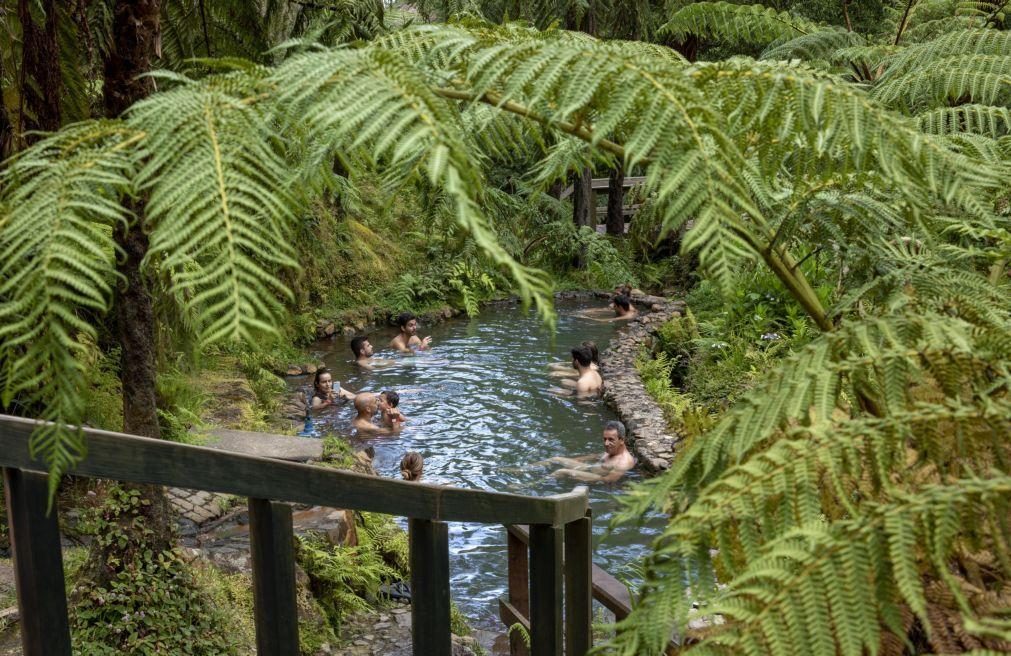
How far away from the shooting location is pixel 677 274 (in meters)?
18.8

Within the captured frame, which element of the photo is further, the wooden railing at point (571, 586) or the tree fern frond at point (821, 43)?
the tree fern frond at point (821, 43)

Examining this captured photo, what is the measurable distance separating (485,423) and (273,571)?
350 inches

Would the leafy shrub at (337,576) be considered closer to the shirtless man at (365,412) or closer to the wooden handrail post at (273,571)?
the wooden handrail post at (273,571)

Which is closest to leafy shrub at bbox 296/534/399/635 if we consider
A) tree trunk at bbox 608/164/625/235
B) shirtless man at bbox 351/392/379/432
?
shirtless man at bbox 351/392/379/432

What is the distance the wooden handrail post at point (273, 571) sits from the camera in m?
1.68

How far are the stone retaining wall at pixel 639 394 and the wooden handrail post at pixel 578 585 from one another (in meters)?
5.96

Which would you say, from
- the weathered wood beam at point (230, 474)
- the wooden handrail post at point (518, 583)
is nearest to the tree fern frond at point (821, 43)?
the wooden handrail post at point (518, 583)

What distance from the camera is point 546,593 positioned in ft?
7.77

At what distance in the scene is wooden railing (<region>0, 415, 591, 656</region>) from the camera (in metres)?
1.58

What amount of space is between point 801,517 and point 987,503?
22 centimetres

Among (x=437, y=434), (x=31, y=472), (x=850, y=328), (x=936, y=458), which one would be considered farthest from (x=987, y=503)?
(x=437, y=434)

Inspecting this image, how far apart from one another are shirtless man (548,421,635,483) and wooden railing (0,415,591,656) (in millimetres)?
6753

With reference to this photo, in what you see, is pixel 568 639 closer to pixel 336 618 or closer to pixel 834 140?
pixel 834 140

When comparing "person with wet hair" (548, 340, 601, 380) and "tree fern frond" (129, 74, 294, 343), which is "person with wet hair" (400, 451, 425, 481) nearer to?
"person with wet hair" (548, 340, 601, 380)
